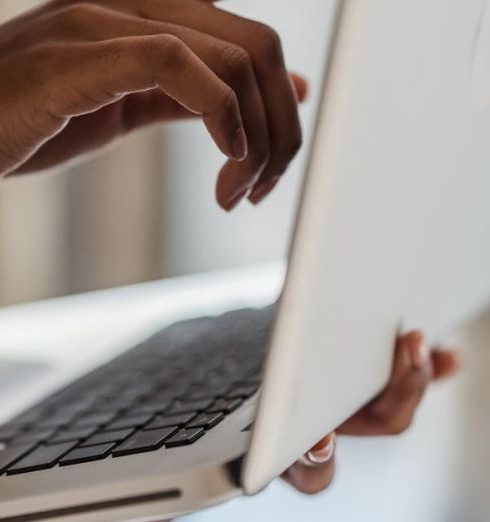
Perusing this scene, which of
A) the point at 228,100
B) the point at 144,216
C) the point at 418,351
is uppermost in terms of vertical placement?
the point at 228,100

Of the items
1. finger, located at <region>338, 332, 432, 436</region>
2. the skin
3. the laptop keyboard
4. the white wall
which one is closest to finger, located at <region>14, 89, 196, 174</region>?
the skin

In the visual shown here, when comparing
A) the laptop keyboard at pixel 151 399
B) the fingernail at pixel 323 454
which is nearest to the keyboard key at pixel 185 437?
the laptop keyboard at pixel 151 399

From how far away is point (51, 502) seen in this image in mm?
309

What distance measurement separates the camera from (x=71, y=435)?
43cm

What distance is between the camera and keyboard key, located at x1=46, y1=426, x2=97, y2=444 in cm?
41

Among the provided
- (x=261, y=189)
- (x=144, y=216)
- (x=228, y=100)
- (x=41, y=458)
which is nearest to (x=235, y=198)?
(x=261, y=189)

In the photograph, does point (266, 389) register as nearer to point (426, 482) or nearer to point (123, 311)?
point (123, 311)

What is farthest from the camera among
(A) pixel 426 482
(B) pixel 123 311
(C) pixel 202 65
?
(A) pixel 426 482

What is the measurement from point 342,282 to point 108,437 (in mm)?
144

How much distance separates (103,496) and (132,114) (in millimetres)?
399

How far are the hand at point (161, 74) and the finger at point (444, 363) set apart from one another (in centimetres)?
16

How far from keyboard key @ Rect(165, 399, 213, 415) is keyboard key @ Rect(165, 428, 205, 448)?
61mm

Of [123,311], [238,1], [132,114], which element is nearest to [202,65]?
[132,114]

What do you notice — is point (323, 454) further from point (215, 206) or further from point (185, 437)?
point (215, 206)
